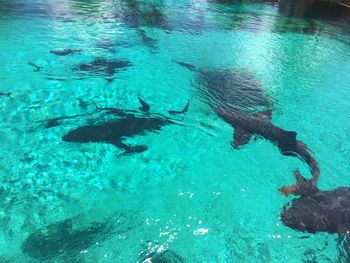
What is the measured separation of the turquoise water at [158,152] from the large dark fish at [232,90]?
1.01 ft

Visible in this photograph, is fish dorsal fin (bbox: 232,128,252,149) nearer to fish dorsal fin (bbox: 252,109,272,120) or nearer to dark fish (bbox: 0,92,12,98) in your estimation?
fish dorsal fin (bbox: 252,109,272,120)

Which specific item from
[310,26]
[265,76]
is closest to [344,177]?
[265,76]

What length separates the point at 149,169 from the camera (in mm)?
5734

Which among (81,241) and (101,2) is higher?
(101,2)

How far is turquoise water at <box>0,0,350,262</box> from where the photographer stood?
4496 mm

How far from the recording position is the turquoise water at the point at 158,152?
177 inches

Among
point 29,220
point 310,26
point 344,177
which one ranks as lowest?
point 29,220

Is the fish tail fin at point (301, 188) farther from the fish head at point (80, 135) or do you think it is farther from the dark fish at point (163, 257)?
the fish head at point (80, 135)

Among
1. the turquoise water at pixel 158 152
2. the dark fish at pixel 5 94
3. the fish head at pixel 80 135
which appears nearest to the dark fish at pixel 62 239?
the turquoise water at pixel 158 152

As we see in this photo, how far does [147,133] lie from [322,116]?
472 centimetres

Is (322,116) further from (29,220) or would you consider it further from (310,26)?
(310,26)

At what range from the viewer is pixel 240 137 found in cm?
658

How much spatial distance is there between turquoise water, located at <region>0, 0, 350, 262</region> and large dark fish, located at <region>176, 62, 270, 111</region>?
309 millimetres

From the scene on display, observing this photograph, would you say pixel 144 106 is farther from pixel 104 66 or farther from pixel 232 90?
pixel 232 90
